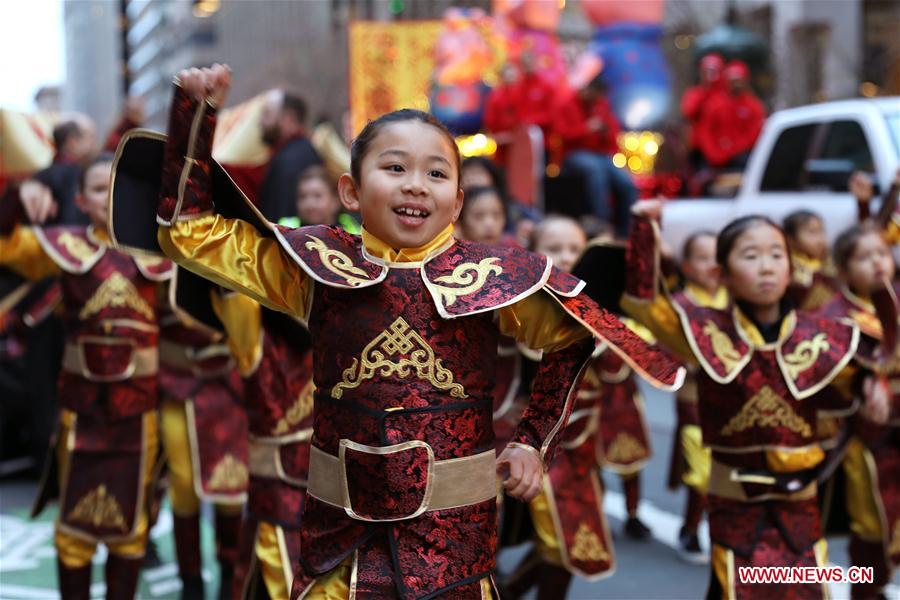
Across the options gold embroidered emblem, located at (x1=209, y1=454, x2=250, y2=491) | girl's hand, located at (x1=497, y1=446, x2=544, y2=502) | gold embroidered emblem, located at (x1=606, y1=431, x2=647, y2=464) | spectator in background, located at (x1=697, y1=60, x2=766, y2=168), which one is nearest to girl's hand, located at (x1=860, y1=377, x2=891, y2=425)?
girl's hand, located at (x1=497, y1=446, x2=544, y2=502)

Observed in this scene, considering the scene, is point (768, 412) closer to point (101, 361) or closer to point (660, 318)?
point (660, 318)

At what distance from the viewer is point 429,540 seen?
9.34ft

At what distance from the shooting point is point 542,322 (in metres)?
3.04

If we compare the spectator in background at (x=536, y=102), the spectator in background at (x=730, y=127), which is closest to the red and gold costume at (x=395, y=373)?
the spectator in background at (x=536, y=102)

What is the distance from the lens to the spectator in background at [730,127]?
1237 cm

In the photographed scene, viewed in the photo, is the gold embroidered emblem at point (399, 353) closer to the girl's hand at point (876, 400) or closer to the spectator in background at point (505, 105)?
the girl's hand at point (876, 400)

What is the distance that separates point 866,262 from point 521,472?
8.91 feet

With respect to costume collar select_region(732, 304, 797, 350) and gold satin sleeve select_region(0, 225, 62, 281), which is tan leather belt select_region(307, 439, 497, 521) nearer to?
costume collar select_region(732, 304, 797, 350)

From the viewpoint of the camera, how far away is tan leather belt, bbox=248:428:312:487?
14.0 feet

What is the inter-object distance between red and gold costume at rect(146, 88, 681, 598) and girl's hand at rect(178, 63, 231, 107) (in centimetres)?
12

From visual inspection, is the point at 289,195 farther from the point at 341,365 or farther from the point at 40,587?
the point at 341,365

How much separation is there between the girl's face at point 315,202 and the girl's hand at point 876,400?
2586 millimetres

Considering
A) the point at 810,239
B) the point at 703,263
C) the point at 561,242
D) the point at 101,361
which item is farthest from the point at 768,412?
the point at 101,361

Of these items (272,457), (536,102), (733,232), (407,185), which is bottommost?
(272,457)
